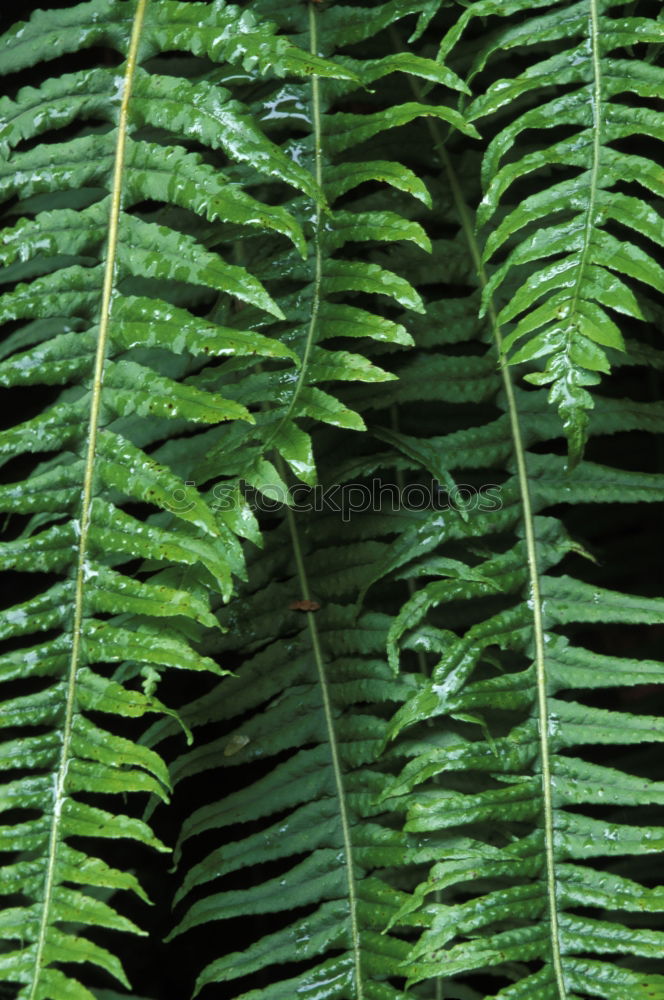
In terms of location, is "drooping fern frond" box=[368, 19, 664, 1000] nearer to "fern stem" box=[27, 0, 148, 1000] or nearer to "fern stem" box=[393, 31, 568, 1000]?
"fern stem" box=[393, 31, 568, 1000]

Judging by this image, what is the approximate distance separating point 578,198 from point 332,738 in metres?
0.68

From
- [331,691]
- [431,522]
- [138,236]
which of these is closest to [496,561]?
[431,522]

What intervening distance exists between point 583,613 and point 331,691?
1.05 feet

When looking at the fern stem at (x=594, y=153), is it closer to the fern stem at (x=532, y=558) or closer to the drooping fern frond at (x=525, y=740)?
the fern stem at (x=532, y=558)

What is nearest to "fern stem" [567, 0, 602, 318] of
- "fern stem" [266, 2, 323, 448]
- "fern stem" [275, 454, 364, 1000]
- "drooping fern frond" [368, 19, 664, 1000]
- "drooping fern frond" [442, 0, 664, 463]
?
"drooping fern frond" [442, 0, 664, 463]

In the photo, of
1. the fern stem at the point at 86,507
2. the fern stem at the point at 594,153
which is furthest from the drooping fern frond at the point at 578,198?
the fern stem at the point at 86,507

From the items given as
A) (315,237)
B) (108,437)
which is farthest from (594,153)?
(108,437)

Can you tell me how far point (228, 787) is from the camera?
1.67 meters

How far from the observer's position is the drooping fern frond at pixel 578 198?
96 centimetres

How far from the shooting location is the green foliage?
99 cm

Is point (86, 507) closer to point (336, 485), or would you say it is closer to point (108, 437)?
point (108, 437)

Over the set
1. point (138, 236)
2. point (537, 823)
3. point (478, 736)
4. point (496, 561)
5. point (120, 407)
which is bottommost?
point (537, 823)

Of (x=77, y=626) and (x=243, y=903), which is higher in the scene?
(x=77, y=626)

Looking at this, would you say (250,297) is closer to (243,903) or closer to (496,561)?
(496,561)
